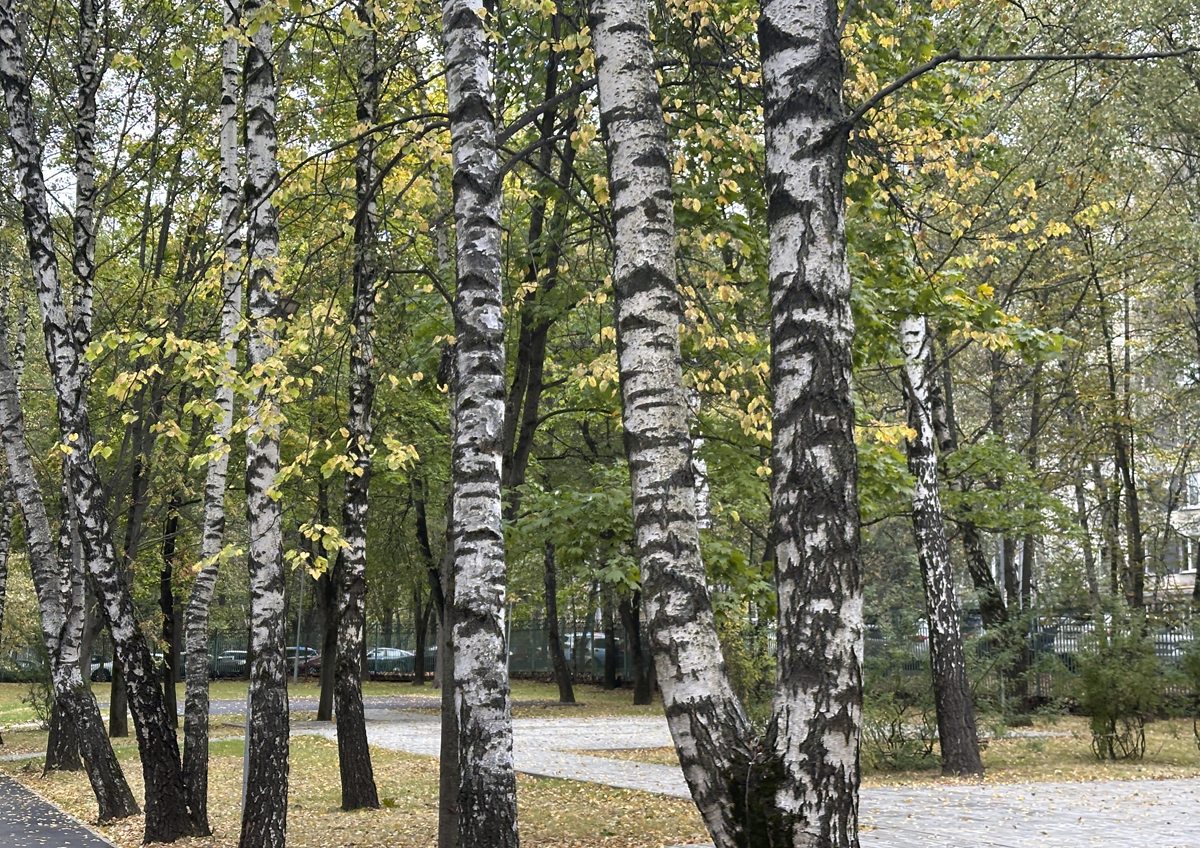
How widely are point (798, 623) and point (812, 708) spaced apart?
0.95ft

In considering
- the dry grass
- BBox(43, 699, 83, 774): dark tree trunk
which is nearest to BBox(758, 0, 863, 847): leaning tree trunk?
the dry grass

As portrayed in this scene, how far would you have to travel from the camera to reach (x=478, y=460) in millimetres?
6195

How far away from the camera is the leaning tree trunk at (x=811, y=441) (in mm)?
3713

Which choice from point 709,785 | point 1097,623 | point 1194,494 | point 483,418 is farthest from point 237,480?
point 1194,494

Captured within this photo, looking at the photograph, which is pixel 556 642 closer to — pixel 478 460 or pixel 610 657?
pixel 610 657

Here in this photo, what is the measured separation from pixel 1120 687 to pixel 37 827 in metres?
13.7

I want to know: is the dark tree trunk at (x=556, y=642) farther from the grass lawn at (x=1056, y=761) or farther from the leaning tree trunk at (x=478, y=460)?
the leaning tree trunk at (x=478, y=460)

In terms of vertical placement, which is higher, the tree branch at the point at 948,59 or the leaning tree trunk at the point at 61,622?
the tree branch at the point at 948,59

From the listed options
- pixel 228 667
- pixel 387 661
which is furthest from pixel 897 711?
pixel 228 667

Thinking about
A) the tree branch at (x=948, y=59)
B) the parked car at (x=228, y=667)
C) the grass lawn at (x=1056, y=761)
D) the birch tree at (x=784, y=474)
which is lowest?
the parked car at (x=228, y=667)

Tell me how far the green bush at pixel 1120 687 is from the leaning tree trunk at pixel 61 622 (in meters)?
12.5

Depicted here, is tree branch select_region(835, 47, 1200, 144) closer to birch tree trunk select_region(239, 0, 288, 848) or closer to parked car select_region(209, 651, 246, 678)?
birch tree trunk select_region(239, 0, 288, 848)

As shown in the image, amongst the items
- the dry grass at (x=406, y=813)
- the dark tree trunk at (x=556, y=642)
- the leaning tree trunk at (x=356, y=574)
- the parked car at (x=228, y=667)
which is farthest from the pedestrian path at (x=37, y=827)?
the parked car at (x=228, y=667)

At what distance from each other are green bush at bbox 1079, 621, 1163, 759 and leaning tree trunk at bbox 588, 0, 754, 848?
1291cm
